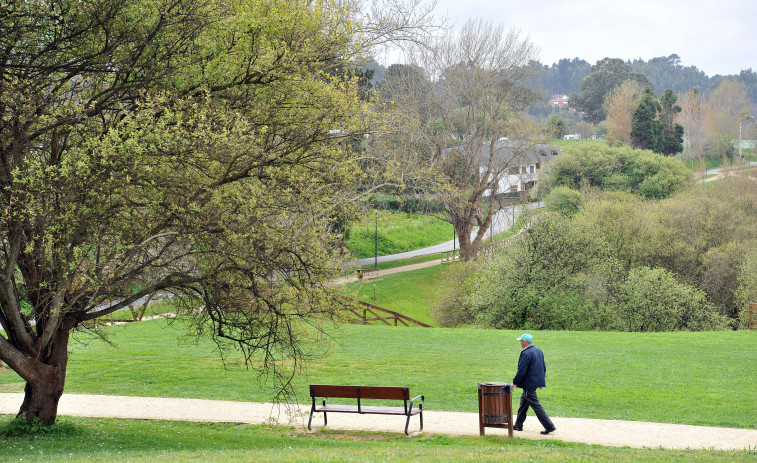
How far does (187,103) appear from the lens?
1106 cm

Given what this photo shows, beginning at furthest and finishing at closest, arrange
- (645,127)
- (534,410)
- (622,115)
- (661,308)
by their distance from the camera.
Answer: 1. (622,115)
2. (645,127)
3. (661,308)
4. (534,410)

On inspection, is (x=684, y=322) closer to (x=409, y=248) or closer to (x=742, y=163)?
(x=409, y=248)

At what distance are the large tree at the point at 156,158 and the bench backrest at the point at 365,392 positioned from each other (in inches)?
43.7

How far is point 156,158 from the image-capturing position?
10.8 meters

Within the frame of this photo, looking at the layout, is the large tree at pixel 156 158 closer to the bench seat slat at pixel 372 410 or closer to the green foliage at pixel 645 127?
the bench seat slat at pixel 372 410

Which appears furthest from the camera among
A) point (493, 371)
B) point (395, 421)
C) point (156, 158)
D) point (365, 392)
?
point (493, 371)

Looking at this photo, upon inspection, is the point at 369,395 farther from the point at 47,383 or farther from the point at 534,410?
the point at 47,383

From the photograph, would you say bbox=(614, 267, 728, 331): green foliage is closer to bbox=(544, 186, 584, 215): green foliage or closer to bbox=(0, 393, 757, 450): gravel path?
bbox=(0, 393, 757, 450): gravel path

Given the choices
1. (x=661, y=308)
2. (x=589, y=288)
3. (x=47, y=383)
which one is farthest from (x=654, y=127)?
(x=47, y=383)

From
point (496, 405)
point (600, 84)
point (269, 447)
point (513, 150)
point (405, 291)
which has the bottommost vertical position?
point (269, 447)

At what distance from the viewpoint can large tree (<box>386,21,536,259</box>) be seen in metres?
44.1

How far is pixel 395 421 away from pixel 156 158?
6.72m

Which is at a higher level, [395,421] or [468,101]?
[468,101]

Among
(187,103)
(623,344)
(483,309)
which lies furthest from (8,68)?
(483,309)
